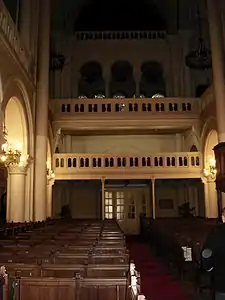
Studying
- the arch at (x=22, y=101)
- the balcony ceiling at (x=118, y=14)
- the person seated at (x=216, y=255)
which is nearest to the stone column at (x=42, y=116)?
the arch at (x=22, y=101)

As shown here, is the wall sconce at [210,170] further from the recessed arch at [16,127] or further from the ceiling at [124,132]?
the recessed arch at [16,127]

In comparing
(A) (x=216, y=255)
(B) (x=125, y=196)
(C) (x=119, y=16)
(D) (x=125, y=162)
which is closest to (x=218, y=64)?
(D) (x=125, y=162)

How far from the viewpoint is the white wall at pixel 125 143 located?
2373 centimetres

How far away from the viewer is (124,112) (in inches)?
763

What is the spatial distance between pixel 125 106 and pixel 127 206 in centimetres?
663

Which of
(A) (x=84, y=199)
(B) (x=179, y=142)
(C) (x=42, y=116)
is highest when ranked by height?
(B) (x=179, y=142)

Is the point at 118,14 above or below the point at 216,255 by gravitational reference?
above

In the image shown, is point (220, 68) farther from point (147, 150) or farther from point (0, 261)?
point (0, 261)

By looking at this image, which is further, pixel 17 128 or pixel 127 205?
pixel 127 205

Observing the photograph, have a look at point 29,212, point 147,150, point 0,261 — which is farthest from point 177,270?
point 147,150

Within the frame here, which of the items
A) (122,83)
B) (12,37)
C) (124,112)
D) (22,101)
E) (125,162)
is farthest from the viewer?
(122,83)

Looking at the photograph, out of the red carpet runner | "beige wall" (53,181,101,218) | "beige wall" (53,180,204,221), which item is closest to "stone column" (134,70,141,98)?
"beige wall" (53,180,204,221)

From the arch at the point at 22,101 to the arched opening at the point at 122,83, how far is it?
11272 mm

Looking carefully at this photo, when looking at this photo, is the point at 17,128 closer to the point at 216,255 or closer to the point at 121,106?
the point at 121,106
